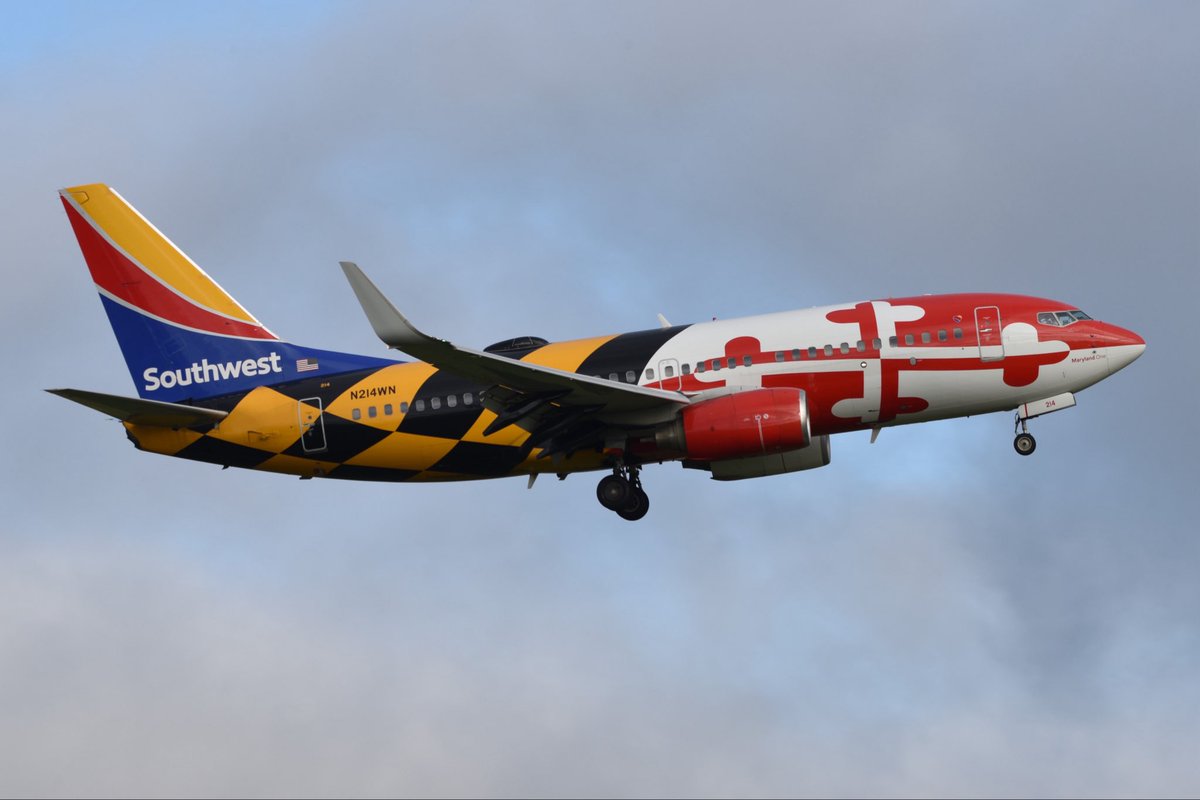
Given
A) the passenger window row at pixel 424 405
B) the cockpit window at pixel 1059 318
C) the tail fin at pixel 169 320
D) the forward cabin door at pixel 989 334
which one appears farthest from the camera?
the tail fin at pixel 169 320

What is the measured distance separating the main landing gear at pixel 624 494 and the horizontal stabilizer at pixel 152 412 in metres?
11.5

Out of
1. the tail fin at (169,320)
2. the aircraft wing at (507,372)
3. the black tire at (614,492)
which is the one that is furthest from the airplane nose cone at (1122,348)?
the tail fin at (169,320)

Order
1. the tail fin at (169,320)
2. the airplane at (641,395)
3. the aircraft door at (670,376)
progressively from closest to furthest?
the airplane at (641,395), the aircraft door at (670,376), the tail fin at (169,320)

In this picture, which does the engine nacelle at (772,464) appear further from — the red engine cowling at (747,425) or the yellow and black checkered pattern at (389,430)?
the yellow and black checkered pattern at (389,430)

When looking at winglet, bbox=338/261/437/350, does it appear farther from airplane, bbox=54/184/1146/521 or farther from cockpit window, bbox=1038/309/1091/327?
cockpit window, bbox=1038/309/1091/327

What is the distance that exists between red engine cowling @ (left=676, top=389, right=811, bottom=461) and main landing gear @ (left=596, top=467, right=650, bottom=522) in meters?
2.78

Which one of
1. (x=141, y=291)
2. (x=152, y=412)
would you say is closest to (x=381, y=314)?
(x=152, y=412)

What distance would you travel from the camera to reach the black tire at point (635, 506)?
49188 mm

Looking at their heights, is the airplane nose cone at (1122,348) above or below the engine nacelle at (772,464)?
above

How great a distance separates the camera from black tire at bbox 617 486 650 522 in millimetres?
49188

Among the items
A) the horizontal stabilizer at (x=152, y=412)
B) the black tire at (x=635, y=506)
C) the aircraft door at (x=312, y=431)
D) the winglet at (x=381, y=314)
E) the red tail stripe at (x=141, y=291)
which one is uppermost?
the red tail stripe at (x=141, y=291)

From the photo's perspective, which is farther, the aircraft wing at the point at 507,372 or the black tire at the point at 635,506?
the black tire at the point at 635,506

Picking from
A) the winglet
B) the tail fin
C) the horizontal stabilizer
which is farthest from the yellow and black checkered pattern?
the winglet

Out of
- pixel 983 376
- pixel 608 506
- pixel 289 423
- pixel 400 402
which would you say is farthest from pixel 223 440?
pixel 983 376
